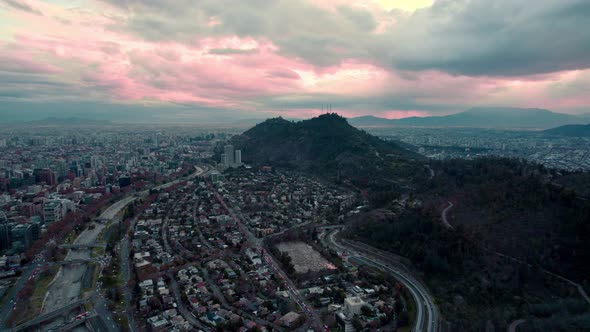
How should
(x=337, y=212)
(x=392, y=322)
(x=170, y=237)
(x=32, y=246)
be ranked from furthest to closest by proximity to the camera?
(x=337, y=212) → (x=170, y=237) → (x=32, y=246) → (x=392, y=322)

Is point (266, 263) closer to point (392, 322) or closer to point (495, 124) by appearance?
point (392, 322)

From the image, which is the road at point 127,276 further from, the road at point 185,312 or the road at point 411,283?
the road at point 411,283

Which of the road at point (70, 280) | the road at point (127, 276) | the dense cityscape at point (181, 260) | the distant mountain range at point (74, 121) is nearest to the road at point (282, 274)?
the dense cityscape at point (181, 260)

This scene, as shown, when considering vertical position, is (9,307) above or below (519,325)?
below

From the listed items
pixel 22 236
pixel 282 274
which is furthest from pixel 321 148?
pixel 22 236

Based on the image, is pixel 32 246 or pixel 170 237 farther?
pixel 170 237

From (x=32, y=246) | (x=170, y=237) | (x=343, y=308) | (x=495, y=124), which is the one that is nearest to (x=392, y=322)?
(x=343, y=308)
